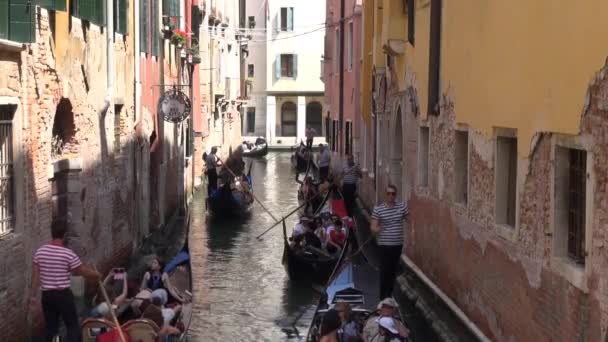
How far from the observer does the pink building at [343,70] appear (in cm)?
2112

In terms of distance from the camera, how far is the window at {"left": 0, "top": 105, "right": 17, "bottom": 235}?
7270mm

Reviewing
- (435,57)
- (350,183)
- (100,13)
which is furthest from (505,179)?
(350,183)

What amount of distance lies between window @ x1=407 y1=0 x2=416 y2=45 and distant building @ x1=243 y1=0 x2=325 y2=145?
1187 inches

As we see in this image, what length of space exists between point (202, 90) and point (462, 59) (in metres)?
17.4

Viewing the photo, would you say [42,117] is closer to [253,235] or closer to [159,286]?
[159,286]

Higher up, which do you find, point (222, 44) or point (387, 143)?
point (222, 44)

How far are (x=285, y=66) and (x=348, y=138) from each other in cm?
2124

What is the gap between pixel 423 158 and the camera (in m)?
11.3

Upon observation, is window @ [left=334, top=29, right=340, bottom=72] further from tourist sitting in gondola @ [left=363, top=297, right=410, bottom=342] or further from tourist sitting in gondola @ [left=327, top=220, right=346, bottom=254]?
tourist sitting in gondola @ [left=363, top=297, right=410, bottom=342]

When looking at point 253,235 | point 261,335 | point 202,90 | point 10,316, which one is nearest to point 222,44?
point 202,90

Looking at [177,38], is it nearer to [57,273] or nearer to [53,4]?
[53,4]

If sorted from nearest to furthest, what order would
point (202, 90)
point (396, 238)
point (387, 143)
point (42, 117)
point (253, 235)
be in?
point (42, 117), point (396, 238), point (387, 143), point (253, 235), point (202, 90)

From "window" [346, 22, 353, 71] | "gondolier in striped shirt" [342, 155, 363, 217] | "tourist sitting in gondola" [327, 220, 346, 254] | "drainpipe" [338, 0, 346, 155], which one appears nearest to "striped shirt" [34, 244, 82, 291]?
"tourist sitting in gondola" [327, 220, 346, 254]

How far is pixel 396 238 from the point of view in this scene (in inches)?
376
